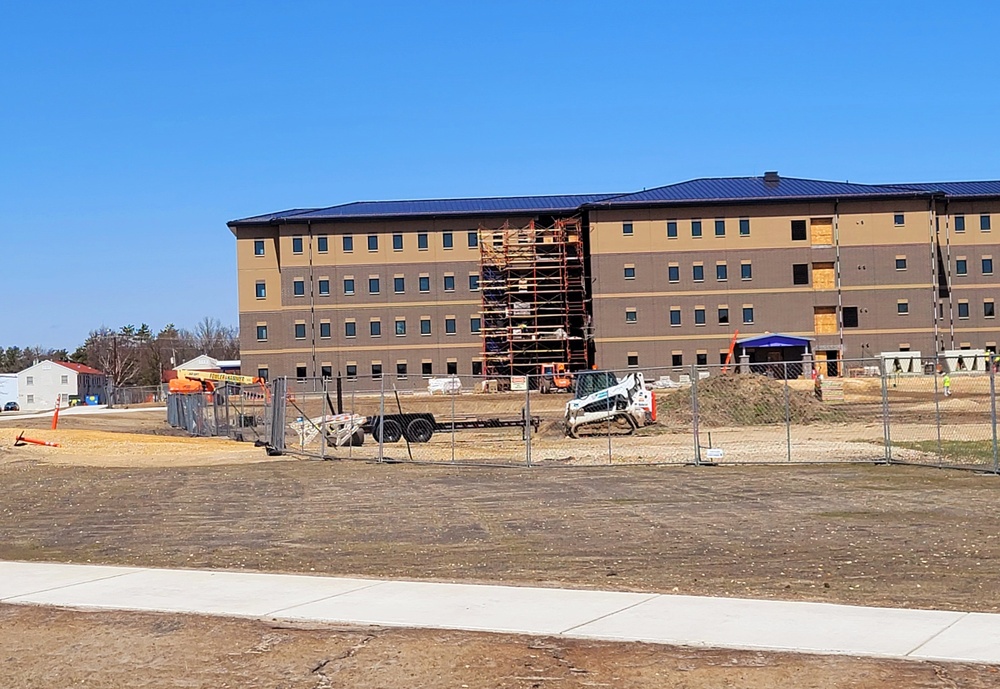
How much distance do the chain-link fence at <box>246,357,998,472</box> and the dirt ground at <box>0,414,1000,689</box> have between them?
2.62 m

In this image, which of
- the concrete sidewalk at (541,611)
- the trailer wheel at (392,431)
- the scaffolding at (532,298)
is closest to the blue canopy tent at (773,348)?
the scaffolding at (532,298)

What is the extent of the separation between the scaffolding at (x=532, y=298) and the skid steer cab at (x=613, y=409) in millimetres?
49531

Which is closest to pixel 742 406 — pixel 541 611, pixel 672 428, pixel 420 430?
pixel 672 428

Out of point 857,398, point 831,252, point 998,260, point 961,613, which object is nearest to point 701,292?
point 831,252

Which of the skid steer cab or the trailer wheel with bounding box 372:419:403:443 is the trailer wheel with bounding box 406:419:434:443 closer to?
the trailer wheel with bounding box 372:419:403:443

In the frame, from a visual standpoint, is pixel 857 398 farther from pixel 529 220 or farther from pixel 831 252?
pixel 529 220

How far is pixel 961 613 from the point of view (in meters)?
9.57

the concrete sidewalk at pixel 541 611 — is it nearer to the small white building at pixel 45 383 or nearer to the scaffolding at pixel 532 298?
the scaffolding at pixel 532 298

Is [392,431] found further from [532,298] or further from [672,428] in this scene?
[532,298]

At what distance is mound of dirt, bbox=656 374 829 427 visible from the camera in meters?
43.3

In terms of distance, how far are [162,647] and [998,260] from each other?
294ft

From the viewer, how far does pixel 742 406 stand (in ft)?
144

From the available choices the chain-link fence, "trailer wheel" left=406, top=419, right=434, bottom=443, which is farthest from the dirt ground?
"trailer wheel" left=406, top=419, right=434, bottom=443

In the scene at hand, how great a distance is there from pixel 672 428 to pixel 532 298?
165 ft
